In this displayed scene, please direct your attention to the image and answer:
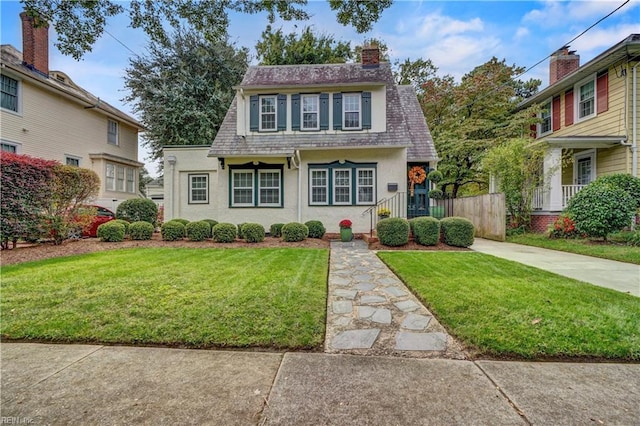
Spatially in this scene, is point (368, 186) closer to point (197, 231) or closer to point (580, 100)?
point (197, 231)

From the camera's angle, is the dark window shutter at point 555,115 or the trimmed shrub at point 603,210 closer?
the trimmed shrub at point 603,210

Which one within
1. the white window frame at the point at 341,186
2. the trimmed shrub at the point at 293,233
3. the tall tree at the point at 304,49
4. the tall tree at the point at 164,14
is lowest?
the trimmed shrub at the point at 293,233

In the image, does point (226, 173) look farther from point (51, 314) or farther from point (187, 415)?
point (187, 415)

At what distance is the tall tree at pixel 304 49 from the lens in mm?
21516

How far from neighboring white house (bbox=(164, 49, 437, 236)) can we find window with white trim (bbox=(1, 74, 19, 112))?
9.43 meters

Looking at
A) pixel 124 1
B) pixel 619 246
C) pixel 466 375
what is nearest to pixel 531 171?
pixel 619 246

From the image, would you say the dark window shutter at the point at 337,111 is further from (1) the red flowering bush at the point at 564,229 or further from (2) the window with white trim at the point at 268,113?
(1) the red flowering bush at the point at 564,229

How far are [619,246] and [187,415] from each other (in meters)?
11.4

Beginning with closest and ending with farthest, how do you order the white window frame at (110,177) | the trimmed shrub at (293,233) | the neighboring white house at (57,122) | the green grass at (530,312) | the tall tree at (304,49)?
the green grass at (530,312), the trimmed shrub at (293,233), the neighboring white house at (57,122), the white window frame at (110,177), the tall tree at (304,49)

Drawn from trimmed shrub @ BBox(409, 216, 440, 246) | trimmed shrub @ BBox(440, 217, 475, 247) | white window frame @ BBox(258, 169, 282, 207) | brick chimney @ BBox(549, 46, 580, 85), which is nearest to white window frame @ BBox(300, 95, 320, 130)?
white window frame @ BBox(258, 169, 282, 207)

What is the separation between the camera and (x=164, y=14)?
5074 millimetres

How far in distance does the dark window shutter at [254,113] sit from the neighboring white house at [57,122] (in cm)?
987

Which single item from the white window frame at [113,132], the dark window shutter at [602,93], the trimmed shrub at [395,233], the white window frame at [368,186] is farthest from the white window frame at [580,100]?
the white window frame at [113,132]

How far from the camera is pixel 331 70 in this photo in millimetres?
12836
